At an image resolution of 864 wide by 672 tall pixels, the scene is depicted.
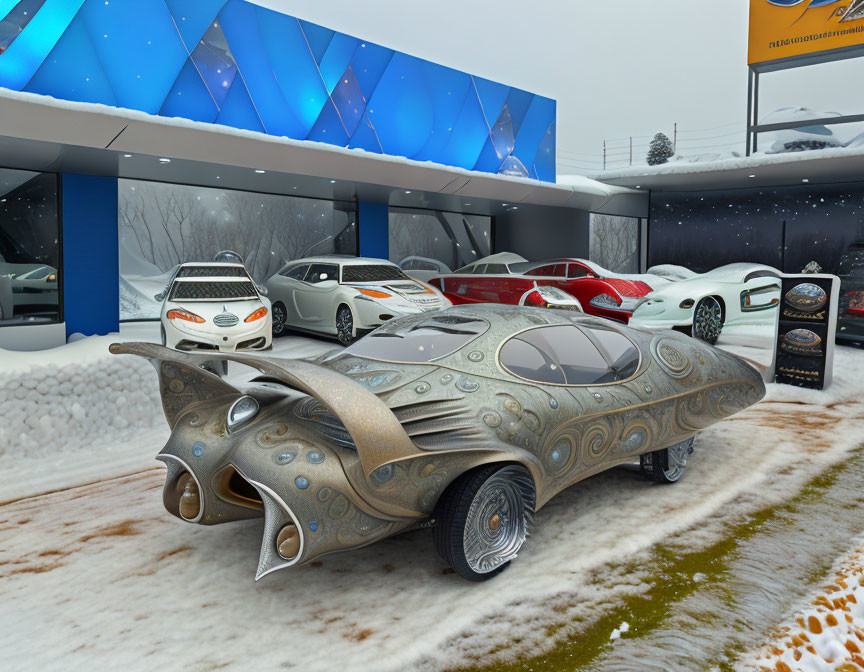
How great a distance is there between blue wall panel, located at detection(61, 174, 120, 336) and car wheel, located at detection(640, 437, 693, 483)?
8402 millimetres

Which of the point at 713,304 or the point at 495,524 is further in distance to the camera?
the point at 713,304

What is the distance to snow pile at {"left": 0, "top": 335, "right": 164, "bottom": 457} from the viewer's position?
5285 millimetres

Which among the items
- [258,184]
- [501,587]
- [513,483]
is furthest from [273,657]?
[258,184]

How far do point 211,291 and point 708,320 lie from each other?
7.59 meters

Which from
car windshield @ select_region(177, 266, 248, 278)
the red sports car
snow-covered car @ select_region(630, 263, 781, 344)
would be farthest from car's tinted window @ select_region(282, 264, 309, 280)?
snow-covered car @ select_region(630, 263, 781, 344)

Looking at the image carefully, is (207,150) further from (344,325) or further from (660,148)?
(660,148)

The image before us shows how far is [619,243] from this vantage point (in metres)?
19.3

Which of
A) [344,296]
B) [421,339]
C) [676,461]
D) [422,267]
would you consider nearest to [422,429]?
[421,339]

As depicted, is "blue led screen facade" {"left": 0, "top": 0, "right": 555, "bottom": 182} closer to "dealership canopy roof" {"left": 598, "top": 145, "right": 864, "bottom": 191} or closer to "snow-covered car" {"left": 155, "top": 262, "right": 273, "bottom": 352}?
"snow-covered car" {"left": 155, "top": 262, "right": 273, "bottom": 352}

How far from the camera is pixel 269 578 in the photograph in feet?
10.2

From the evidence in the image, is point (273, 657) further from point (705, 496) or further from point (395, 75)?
point (395, 75)

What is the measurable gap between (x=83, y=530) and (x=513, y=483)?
2.66 meters

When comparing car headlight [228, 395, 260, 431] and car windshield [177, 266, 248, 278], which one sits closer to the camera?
car headlight [228, 395, 260, 431]

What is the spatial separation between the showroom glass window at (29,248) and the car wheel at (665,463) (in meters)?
8.52
